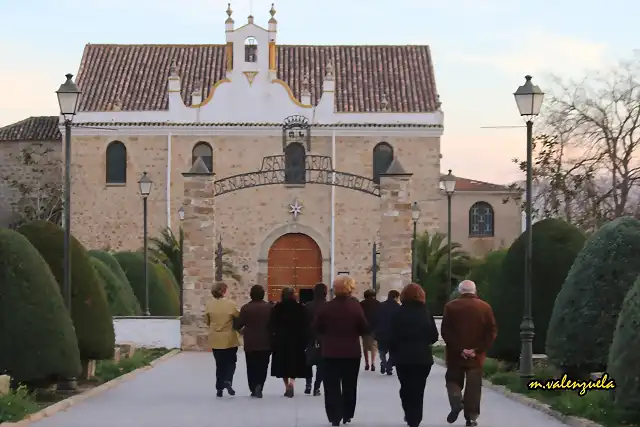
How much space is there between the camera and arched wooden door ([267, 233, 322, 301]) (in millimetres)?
47812

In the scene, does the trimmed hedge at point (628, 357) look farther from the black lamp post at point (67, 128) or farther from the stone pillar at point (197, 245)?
the stone pillar at point (197, 245)

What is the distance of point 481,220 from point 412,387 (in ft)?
140

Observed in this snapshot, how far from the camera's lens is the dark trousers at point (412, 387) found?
1343 cm

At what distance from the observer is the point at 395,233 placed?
104 ft

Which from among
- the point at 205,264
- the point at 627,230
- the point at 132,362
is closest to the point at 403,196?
the point at 205,264

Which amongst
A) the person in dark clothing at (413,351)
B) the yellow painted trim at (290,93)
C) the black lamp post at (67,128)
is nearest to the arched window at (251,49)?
the yellow painted trim at (290,93)

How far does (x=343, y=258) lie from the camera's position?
4831cm

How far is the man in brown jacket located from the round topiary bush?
252 inches

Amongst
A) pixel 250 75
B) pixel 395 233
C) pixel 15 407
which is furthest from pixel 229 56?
pixel 15 407

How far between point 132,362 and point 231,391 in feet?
20.8

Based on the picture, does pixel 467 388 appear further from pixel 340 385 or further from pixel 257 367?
pixel 257 367

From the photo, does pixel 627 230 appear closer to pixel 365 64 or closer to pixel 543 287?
pixel 543 287

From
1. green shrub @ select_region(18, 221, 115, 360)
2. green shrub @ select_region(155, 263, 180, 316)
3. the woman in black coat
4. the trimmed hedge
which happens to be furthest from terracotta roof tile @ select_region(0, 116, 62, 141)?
the trimmed hedge

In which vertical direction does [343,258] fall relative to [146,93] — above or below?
below
